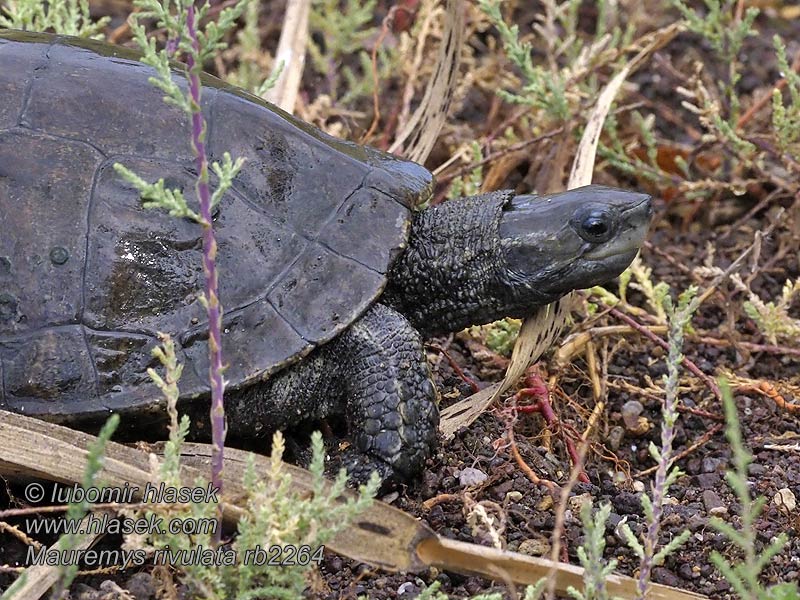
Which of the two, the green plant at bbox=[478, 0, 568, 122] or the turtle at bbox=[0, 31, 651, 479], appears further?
the green plant at bbox=[478, 0, 568, 122]

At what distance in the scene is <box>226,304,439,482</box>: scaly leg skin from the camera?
3229 mm

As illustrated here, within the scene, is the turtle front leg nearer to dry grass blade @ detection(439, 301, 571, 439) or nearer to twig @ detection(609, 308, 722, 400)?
dry grass blade @ detection(439, 301, 571, 439)

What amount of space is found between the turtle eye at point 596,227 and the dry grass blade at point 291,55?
177cm

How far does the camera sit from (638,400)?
399cm

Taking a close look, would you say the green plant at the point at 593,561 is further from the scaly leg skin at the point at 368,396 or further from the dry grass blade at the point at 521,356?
the dry grass blade at the point at 521,356

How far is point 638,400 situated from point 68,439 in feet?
6.89

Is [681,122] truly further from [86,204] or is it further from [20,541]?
[20,541]

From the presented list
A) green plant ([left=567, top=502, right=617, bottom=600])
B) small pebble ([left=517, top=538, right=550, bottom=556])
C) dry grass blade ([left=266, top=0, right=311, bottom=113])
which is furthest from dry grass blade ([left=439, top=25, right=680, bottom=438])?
dry grass blade ([left=266, top=0, right=311, bottom=113])

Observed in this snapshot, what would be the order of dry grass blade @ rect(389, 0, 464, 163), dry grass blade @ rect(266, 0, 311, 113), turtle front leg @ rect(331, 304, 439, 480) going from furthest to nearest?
dry grass blade @ rect(266, 0, 311, 113) < dry grass blade @ rect(389, 0, 464, 163) < turtle front leg @ rect(331, 304, 439, 480)

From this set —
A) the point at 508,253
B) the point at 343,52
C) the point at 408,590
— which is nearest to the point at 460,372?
the point at 508,253

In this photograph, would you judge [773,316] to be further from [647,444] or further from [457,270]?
[457,270]

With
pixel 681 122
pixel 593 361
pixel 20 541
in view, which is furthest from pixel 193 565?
pixel 681 122

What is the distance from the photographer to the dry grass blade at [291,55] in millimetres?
4719

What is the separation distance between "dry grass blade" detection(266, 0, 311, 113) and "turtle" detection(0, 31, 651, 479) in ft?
3.68
